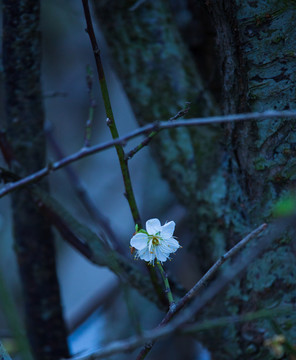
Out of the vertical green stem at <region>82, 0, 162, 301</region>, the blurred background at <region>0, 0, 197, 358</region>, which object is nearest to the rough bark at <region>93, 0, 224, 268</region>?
the vertical green stem at <region>82, 0, 162, 301</region>

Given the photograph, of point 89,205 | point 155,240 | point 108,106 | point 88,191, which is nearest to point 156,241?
point 155,240

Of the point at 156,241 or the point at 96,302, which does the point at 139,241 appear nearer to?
the point at 156,241

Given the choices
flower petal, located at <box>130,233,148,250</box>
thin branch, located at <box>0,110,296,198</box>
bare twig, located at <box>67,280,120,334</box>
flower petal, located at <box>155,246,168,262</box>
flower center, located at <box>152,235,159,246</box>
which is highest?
thin branch, located at <box>0,110,296,198</box>

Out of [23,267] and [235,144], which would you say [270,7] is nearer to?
[235,144]

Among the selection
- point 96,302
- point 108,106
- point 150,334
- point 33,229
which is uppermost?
point 108,106

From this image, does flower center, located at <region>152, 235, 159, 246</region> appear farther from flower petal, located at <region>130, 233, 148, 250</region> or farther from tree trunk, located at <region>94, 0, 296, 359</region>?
tree trunk, located at <region>94, 0, 296, 359</region>

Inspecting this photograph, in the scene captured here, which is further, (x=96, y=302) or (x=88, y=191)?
(x=88, y=191)

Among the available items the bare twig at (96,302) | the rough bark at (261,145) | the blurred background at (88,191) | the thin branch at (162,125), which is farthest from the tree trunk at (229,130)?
the bare twig at (96,302)
